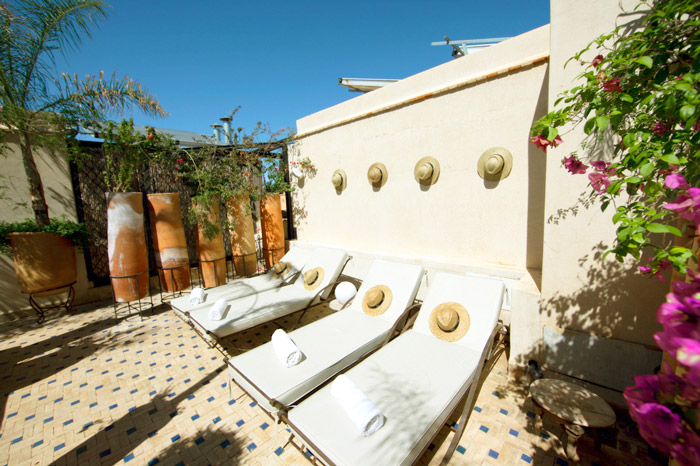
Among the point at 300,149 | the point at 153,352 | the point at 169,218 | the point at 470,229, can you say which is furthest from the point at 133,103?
the point at 470,229

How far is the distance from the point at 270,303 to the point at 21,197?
5292 mm

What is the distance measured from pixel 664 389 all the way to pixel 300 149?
714 centimetres

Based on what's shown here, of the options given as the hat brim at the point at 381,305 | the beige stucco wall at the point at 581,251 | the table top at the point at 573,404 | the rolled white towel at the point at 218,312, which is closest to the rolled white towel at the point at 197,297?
the rolled white towel at the point at 218,312

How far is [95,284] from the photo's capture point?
6148mm

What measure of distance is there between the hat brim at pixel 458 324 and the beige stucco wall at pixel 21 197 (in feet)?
23.6

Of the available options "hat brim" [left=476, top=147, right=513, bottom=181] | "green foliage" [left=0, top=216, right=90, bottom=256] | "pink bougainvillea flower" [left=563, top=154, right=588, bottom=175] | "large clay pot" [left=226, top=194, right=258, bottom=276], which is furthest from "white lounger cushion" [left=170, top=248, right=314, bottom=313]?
"pink bougainvillea flower" [left=563, top=154, right=588, bottom=175]

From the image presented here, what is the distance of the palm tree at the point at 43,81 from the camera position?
4.33 m

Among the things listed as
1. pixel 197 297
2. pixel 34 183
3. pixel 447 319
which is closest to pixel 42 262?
pixel 34 183

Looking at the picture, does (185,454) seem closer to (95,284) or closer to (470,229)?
(470,229)

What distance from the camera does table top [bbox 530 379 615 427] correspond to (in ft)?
6.79

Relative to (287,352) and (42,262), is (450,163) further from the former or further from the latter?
(42,262)

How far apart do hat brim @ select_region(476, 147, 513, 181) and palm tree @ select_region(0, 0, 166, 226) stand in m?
6.68

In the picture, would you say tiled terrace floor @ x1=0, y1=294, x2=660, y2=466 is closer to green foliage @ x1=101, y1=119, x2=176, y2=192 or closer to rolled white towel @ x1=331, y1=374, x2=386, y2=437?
rolled white towel @ x1=331, y1=374, x2=386, y2=437

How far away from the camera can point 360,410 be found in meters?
2.06
